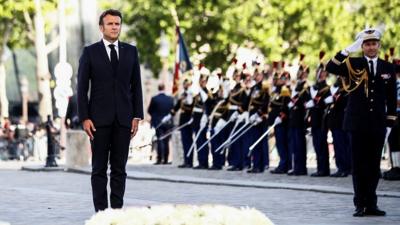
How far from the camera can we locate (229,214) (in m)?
10.3

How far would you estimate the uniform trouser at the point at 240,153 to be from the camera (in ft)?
88.8

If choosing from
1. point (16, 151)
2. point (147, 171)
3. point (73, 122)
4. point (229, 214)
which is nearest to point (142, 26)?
point (16, 151)

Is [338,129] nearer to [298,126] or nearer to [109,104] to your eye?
[298,126]

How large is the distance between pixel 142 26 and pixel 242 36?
393 cm

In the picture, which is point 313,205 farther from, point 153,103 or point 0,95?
point 0,95

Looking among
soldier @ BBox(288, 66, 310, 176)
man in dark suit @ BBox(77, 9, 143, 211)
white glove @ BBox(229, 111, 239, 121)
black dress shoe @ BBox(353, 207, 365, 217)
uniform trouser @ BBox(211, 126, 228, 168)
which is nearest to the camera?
man in dark suit @ BBox(77, 9, 143, 211)

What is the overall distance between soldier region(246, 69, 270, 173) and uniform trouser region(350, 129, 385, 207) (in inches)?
408

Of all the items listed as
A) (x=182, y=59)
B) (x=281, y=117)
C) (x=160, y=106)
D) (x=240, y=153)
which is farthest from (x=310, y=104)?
(x=182, y=59)

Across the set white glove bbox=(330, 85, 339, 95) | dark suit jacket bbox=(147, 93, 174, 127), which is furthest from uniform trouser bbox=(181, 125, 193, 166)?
white glove bbox=(330, 85, 339, 95)

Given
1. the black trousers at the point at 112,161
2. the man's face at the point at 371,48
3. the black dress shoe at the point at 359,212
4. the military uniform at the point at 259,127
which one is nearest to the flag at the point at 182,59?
the military uniform at the point at 259,127

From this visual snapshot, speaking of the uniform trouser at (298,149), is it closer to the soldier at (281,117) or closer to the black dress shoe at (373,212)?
the soldier at (281,117)

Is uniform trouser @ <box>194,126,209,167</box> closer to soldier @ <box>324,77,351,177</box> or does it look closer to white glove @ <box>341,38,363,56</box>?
soldier @ <box>324,77,351,177</box>

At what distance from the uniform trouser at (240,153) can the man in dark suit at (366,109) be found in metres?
11.5

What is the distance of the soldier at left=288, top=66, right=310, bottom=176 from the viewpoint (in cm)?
2444
